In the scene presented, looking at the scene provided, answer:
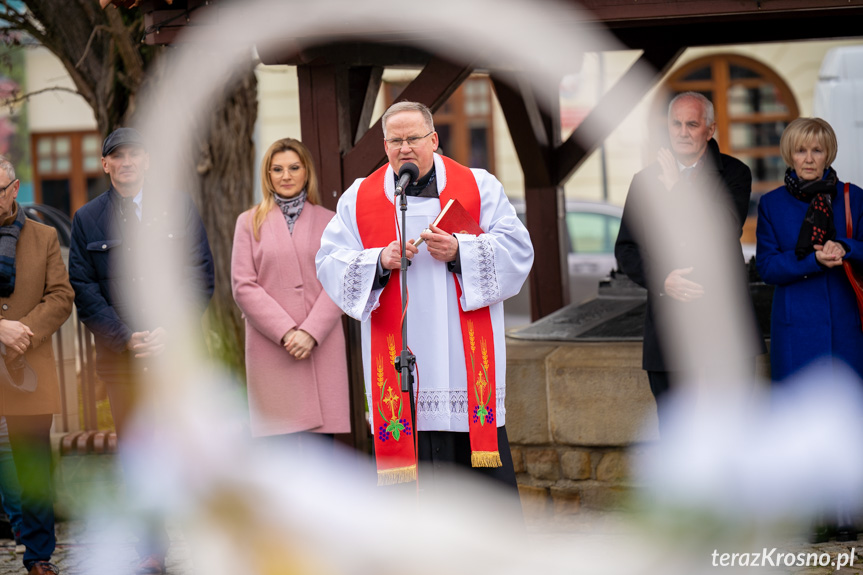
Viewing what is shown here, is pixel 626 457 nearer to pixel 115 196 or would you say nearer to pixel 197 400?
pixel 197 400

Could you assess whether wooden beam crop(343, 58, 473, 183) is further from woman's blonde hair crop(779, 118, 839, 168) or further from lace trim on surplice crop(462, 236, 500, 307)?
woman's blonde hair crop(779, 118, 839, 168)

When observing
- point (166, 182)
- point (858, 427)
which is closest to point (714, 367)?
point (858, 427)

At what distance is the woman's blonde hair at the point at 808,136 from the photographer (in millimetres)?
4598

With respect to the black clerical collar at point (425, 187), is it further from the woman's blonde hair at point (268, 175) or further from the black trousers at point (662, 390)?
the black trousers at point (662, 390)

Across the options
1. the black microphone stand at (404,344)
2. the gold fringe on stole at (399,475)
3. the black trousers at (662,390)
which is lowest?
the gold fringe on stole at (399,475)

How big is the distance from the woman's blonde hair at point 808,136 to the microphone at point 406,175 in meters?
1.66

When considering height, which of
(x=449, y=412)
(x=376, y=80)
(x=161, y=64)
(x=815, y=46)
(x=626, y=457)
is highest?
(x=815, y=46)

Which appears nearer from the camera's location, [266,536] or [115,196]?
[266,536]

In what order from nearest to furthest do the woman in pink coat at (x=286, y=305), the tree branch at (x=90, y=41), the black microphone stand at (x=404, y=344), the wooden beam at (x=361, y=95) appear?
the black microphone stand at (x=404, y=344)
the woman in pink coat at (x=286, y=305)
the wooden beam at (x=361, y=95)
the tree branch at (x=90, y=41)

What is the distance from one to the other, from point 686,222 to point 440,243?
3.59ft

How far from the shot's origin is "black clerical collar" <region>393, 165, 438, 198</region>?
4.04m

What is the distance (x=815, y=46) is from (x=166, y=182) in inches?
552

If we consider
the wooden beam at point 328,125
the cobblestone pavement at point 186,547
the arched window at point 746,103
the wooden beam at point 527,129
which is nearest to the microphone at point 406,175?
the wooden beam at point 328,125

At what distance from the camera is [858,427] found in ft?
13.9
